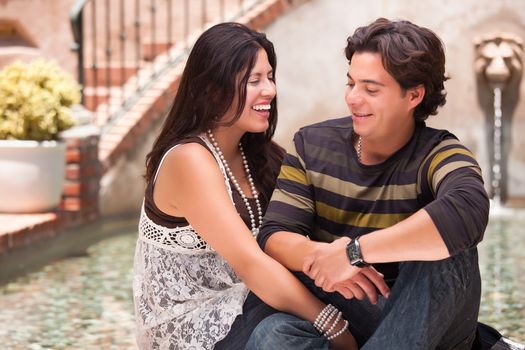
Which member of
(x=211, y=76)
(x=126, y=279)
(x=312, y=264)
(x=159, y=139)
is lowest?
(x=126, y=279)

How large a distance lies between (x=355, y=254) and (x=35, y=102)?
3.30 metres

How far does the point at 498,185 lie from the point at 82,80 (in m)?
3.20

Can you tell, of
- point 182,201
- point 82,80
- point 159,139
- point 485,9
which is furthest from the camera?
point 485,9

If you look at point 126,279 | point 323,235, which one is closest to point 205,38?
point 323,235

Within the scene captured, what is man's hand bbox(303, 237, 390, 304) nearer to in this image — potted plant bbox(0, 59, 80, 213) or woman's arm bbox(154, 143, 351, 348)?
woman's arm bbox(154, 143, 351, 348)

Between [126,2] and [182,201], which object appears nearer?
[182,201]

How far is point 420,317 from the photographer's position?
2.18 meters

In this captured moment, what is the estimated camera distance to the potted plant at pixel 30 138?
16.9 ft

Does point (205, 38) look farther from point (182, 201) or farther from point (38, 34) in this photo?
point (38, 34)

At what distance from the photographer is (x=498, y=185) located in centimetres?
690

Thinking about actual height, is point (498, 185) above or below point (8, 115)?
below

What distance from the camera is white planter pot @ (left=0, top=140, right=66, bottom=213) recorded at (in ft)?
16.8

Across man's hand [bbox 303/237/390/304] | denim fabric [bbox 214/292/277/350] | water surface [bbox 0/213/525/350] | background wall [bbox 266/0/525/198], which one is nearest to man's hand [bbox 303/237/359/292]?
man's hand [bbox 303/237/390/304]

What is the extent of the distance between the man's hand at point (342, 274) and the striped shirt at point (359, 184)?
176 mm
